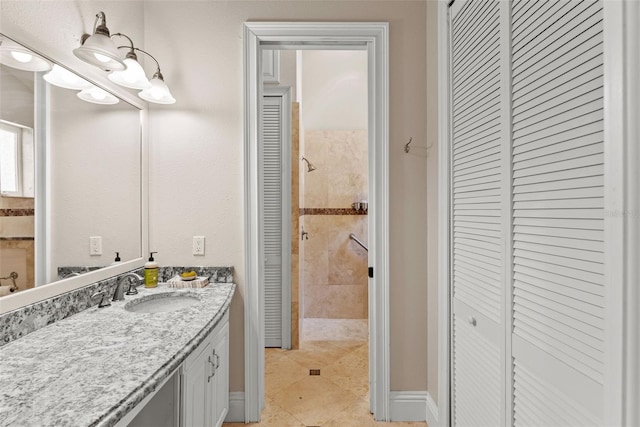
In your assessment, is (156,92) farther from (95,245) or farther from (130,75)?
(95,245)

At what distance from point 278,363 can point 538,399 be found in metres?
2.06

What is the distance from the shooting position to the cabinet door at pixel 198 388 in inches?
48.6

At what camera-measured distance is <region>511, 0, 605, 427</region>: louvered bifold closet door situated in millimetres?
801

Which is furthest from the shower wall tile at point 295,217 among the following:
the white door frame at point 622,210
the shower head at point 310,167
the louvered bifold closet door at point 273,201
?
the white door frame at point 622,210

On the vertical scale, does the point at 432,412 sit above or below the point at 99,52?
below

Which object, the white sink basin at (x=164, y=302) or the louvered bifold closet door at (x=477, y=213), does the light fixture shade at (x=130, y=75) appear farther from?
the louvered bifold closet door at (x=477, y=213)

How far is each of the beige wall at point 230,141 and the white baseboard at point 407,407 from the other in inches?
2.4

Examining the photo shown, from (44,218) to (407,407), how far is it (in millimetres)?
2115

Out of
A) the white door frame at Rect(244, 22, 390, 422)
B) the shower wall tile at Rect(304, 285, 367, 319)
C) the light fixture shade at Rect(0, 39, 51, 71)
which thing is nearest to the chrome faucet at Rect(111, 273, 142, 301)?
the white door frame at Rect(244, 22, 390, 422)

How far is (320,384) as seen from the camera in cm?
235

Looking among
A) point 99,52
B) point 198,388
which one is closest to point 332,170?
point 99,52

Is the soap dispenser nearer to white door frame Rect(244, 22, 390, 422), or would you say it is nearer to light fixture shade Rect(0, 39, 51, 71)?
white door frame Rect(244, 22, 390, 422)

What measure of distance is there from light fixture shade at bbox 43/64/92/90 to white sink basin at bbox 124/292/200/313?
105cm

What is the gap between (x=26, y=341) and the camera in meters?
1.12
